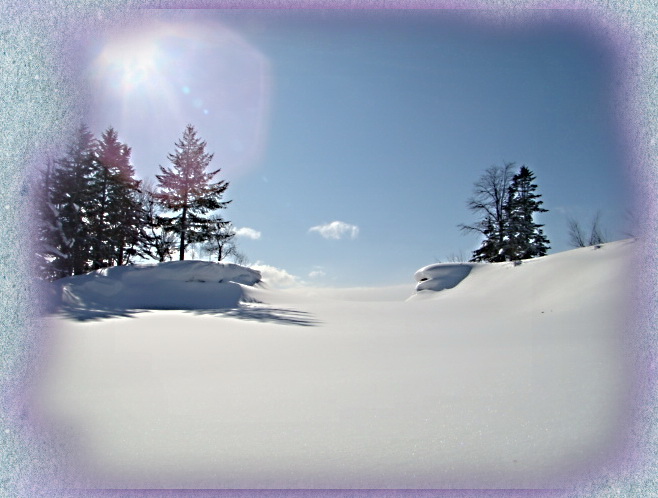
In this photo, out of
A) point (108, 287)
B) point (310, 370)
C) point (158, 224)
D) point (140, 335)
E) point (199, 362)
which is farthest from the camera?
point (158, 224)

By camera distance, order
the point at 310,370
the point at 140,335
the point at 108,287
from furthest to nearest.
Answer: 1. the point at 108,287
2. the point at 140,335
3. the point at 310,370

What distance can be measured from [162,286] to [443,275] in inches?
416

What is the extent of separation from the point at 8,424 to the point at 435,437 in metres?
2.03

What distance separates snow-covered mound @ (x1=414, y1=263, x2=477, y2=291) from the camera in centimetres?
1135

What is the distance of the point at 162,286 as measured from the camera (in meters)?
10.8

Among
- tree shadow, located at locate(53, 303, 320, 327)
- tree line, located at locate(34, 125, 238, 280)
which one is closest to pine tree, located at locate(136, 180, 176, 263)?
tree line, located at locate(34, 125, 238, 280)

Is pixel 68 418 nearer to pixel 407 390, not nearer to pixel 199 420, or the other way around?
→ pixel 199 420

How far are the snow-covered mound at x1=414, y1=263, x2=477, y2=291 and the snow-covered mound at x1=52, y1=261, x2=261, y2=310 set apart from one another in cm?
707

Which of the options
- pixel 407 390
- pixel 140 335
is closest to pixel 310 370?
pixel 407 390

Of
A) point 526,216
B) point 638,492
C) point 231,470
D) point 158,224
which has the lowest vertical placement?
point 638,492

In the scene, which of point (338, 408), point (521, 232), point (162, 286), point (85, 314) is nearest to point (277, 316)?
point (85, 314)

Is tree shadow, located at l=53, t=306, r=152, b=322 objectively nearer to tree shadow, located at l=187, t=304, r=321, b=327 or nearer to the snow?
tree shadow, located at l=187, t=304, r=321, b=327

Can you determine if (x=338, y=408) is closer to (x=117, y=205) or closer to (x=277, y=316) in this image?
(x=277, y=316)

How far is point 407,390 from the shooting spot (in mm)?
1614
